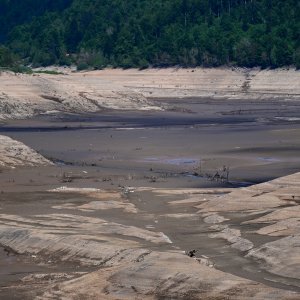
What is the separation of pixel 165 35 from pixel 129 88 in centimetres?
3699

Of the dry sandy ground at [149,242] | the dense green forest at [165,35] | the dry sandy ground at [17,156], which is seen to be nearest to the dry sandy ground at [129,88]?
the dense green forest at [165,35]

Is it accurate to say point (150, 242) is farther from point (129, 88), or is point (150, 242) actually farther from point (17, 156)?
point (129, 88)

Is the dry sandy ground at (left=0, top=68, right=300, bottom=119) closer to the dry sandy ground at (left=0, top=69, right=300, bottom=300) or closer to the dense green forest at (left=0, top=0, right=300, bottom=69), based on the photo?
the dense green forest at (left=0, top=0, right=300, bottom=69)

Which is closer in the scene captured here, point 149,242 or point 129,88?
point 149,242

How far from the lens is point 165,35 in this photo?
125438 mm

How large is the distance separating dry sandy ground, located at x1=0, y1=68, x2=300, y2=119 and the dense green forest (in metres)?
2.39

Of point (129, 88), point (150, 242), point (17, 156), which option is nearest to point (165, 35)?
point (129, 88)

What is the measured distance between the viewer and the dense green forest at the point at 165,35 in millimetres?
110438

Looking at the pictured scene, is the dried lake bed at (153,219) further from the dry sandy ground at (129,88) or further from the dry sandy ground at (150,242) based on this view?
the dry sandy ground at (129,88)

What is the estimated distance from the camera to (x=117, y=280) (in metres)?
20.5

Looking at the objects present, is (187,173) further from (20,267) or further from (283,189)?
(20,267)

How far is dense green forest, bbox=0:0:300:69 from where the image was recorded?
110438 millimetres

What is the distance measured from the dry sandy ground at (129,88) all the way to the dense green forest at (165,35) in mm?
2392

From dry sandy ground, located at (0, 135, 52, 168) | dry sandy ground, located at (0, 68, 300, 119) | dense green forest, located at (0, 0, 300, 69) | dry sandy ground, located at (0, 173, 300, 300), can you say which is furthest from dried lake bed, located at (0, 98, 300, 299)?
dense green forest, located at (0, 0, 300, 69)
